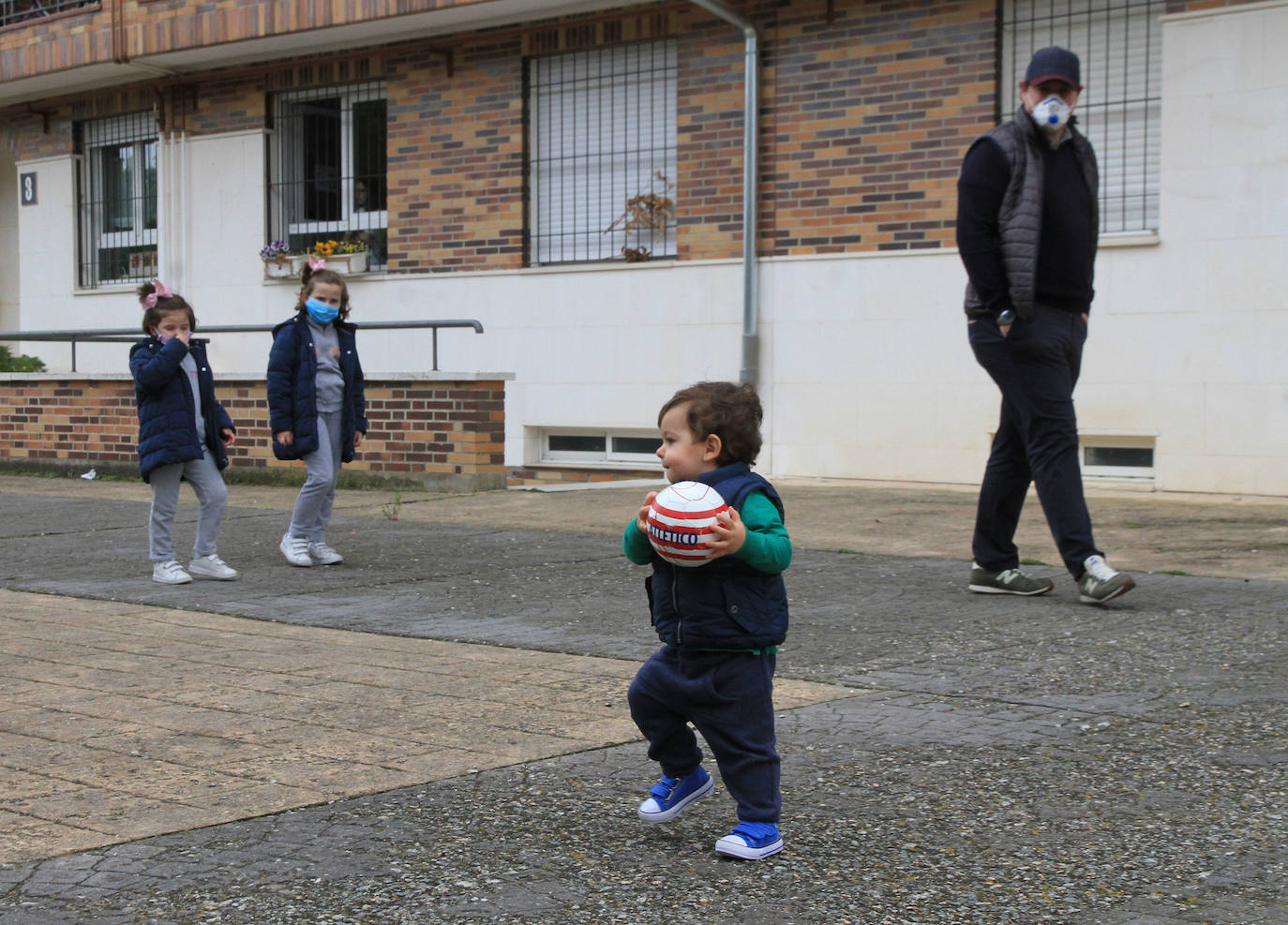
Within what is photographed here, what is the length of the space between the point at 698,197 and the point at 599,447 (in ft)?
7.74

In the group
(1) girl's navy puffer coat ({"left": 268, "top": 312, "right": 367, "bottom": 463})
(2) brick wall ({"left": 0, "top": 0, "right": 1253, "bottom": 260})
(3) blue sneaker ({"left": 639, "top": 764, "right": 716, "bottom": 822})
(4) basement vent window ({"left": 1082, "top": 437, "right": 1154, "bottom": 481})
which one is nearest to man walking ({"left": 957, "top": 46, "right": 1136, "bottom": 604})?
(3) blue sneaker ({"left": 639, "top": 764, "right": 716, "bottom": 822})

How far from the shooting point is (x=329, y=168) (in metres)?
15.0

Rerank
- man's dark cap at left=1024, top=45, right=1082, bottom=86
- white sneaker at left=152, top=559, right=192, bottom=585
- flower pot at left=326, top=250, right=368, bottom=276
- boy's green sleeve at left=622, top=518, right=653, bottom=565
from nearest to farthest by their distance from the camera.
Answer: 1. boy's green sleeve at left=622, top=518, right=653, bottom=565
2. man's dark cap at left=1024, top=45, right=1082, bottom=86
3. white sneaker at left=152, top=559, right=192, bottom=585
4. flower pot at left=326, top=250, right=368, bottom=276

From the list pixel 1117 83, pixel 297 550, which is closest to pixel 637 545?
pixel 297 550

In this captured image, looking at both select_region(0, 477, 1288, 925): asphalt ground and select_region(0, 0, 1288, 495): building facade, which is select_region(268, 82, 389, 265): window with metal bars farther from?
select_region(0, 477, 1288, 925): asphalt ground

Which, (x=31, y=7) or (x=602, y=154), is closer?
(x=602, y=154)

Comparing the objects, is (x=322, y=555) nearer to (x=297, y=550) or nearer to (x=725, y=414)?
(x=297, y=550)

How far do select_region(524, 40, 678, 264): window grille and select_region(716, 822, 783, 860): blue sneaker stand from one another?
1032 centimetres

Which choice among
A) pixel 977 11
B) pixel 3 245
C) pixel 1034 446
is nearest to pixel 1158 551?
pixel 1034 446

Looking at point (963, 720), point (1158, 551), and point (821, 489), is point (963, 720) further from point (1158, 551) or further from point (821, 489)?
point (821, 489)

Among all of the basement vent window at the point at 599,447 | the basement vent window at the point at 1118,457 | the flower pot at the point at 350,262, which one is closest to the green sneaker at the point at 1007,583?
the basement vent window at the point at 1118,457

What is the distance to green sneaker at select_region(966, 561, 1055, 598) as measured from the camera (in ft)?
20.6

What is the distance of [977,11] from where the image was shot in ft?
37.6

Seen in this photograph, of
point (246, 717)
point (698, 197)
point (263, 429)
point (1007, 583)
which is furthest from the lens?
point (698, 197)
